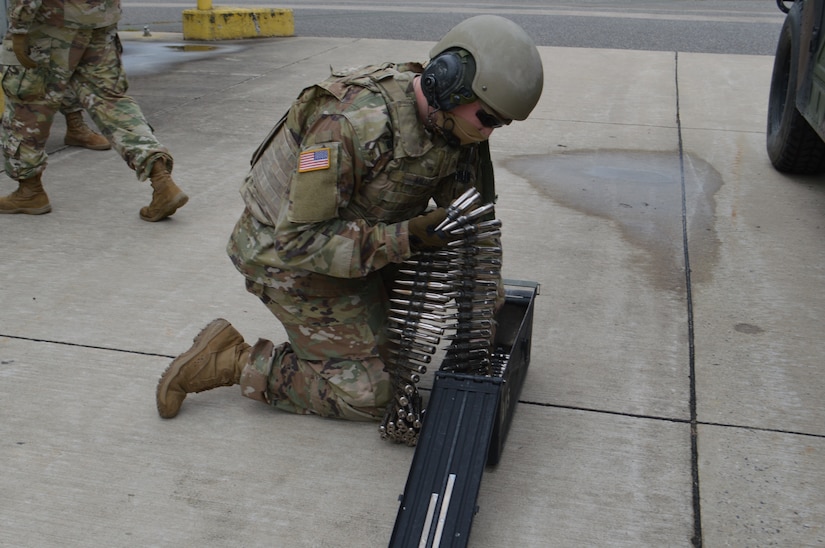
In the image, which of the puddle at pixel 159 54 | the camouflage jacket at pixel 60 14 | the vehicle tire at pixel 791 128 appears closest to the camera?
the camouflage jacket at pixel 60 14

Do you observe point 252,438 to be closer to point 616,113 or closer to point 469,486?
point 469,486

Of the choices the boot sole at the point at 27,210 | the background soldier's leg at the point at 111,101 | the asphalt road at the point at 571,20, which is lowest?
the asphalt road at the point at 571,20

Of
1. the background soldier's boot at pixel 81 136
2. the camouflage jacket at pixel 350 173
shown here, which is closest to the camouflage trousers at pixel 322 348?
the camouflage jacket at pixel 350 173

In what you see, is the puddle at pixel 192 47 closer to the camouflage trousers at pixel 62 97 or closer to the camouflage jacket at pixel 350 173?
the camouflage trousers at pixel 62 97

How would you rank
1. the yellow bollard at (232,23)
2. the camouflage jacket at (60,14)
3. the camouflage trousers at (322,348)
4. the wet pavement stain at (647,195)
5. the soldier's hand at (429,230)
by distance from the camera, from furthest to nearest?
1. the yellow bollard at (232,23)
2. the camouflage jacket at (60,14)
3. the wet pavement stain at (647,195)
4. the camouflage trousers at (322,348)
5. the soldier's hand at (429,230)

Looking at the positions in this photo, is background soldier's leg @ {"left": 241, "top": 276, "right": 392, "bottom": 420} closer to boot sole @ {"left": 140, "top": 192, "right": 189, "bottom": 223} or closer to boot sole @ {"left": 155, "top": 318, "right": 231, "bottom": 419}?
boot sole @ {"left": 155, "top": 318, "right": 231, "bottom": 419}

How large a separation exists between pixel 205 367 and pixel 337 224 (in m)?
0.77

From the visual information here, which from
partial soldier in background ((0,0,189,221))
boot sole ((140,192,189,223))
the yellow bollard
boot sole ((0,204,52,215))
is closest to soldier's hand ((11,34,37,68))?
partial soldier in background ((0,0,189,221))

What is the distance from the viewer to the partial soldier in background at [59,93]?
513cm

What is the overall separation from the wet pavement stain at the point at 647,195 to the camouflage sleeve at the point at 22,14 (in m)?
3.01

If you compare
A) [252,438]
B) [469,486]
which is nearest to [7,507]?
[252,438]

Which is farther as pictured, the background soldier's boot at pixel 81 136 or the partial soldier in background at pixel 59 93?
the background soldier's boot at pixel 81 136

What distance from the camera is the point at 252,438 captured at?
10.6ft

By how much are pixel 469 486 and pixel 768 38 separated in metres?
11.6
